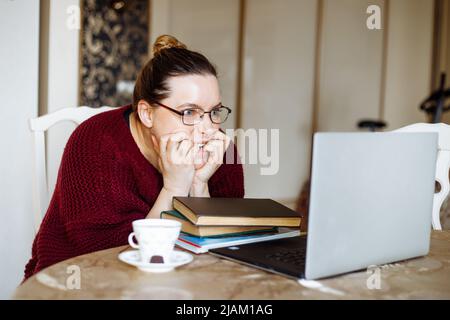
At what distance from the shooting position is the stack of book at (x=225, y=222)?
1.05 meters

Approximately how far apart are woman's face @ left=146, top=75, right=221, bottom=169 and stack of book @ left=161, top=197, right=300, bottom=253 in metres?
0.33

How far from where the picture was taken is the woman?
137 centimetres

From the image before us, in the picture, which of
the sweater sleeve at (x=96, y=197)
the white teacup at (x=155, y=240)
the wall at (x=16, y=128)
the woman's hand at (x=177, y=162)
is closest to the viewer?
the white teacup at (x=155, y=240)

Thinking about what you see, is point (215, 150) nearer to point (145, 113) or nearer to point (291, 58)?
point (145, 113)

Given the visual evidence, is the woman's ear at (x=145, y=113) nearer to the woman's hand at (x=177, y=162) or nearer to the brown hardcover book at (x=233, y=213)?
the woman's hand at (x=177, y=162)

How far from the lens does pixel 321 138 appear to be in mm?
791

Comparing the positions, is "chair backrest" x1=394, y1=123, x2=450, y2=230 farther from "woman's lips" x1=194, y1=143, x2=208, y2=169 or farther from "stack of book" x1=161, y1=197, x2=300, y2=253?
"stack of book" x1=161, y1=197, x2=300, y2=253

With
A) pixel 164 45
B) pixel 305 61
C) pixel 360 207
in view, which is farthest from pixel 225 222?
pixel 305 61

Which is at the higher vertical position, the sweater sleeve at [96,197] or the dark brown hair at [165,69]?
the dark brown hair at [165,69]

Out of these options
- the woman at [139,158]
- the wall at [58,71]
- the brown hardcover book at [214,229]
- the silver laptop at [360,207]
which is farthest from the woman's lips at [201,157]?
the wall at [58,71]

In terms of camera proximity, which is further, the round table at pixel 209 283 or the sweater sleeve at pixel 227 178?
the sweater sleeve at pixel 227 178

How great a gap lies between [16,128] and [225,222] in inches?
46.2

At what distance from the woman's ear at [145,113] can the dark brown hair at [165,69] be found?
0.05 feet

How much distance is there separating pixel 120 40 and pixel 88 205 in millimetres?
2936
